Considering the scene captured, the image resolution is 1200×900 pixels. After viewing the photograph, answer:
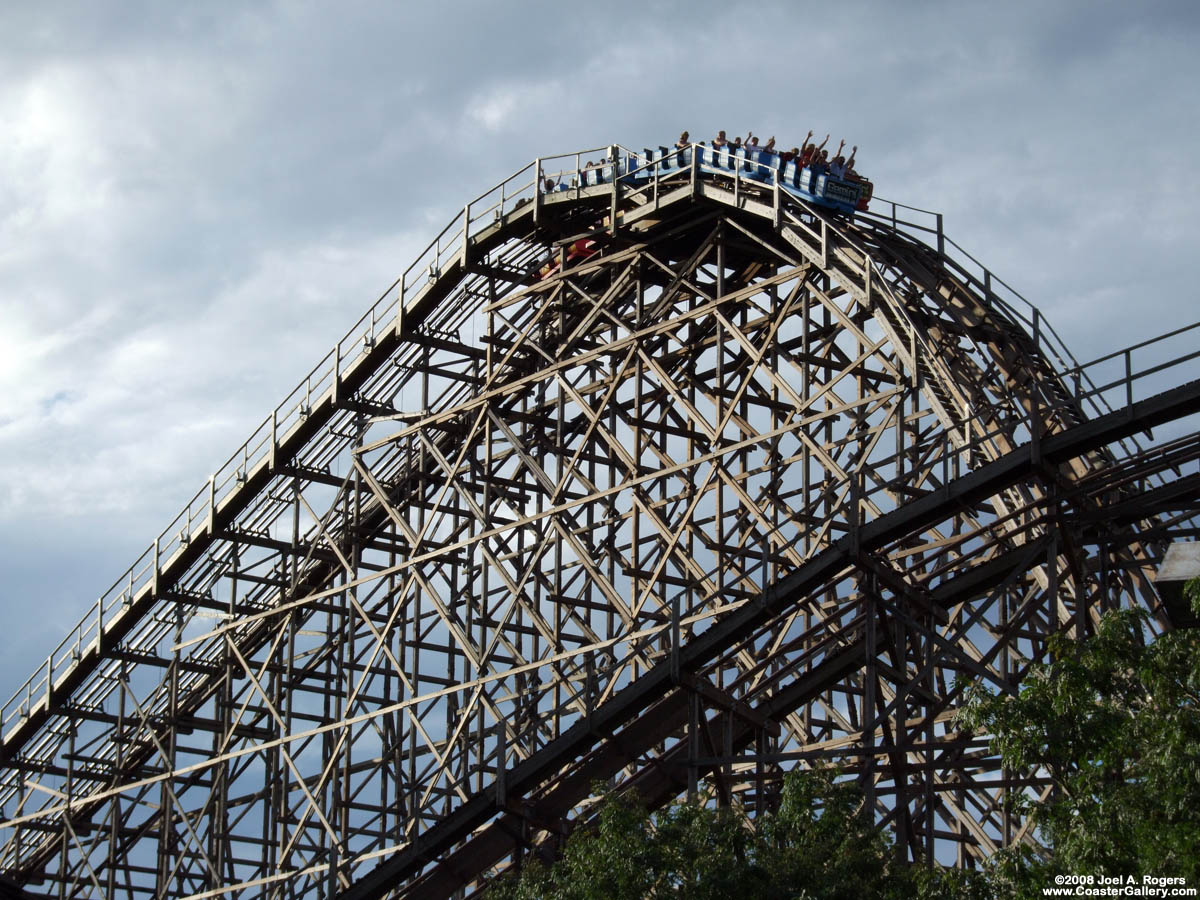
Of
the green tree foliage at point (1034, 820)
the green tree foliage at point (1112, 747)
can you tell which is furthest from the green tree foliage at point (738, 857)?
the green tree foliage at point (1112, 747)

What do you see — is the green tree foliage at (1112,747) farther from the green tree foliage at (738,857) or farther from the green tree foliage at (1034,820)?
the green tree foliage at (738,857)

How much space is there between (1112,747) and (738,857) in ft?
17.0

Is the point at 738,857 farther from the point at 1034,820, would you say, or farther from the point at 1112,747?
the point at 1112,747

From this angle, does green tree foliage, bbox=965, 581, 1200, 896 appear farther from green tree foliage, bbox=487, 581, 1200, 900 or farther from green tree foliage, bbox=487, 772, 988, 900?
green tree foliage, bbox=487, 772, 988, 900

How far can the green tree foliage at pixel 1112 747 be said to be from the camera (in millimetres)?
18344

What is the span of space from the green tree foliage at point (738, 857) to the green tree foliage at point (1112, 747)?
2680 mm

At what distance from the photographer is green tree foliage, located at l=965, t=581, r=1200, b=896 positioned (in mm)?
18344

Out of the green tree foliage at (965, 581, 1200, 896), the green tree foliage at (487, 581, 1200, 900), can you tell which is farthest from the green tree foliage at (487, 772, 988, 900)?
the green tree foliage at (965, 581, 1200, 896)

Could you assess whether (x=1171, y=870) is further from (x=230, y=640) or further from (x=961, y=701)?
(x=230, y=640)

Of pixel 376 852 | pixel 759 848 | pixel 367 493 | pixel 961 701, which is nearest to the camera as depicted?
pixel 759 848

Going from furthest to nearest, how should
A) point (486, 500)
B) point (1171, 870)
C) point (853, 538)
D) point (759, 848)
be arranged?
point (486, 500)
point (853, 538)
point (759, 848)
point (1171, 870)

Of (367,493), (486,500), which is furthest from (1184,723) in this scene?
(367,493)

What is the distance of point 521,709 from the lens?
34562 millimetres

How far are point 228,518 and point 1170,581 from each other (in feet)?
71.3
